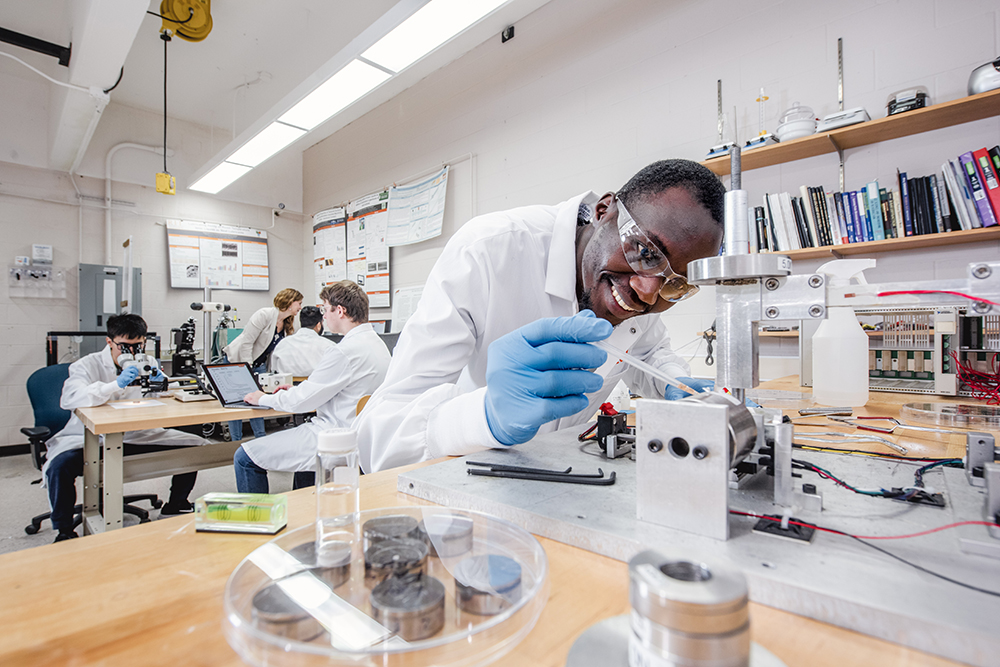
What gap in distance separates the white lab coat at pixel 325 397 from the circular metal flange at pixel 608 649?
89.1 inches

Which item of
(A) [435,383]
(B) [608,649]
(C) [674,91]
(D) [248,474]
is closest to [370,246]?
(D) [248,474]

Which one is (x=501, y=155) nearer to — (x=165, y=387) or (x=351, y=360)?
(x=351, y=360)

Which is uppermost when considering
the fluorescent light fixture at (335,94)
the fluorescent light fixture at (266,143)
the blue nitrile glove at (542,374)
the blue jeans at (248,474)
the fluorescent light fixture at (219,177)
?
the fluorescent light fixture at (335,94)

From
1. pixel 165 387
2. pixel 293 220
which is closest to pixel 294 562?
pixel 165 387

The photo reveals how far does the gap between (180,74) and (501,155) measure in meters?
3.10

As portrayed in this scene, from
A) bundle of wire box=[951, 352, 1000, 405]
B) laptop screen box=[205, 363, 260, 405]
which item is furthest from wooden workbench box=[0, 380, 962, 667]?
laptop screen box=[205, 363, 260, 405]

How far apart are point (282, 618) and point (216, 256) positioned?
5848mm

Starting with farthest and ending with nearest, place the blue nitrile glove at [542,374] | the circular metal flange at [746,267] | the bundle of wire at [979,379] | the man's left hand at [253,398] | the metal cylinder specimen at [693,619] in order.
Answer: the man's left hand at [253,398] < the bundle of wire at [979,379] < the blue nitrile glove at [542,374] < the circular metal flange at [746,267] < the metal cylinder specimen at [693,619]

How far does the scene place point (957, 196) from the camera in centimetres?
180

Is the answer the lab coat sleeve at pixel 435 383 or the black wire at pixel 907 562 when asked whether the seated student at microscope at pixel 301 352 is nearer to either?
the lab coat sleeve at pixel 435 383

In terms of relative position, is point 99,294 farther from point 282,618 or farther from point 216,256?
point 282,618

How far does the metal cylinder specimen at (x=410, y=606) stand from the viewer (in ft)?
1.20

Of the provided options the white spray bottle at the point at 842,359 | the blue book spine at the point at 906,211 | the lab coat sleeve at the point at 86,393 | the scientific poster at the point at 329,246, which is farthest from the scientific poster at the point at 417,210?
the white spray bottle at the point at 842,359

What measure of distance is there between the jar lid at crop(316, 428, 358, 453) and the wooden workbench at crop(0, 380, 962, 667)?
12 cm
